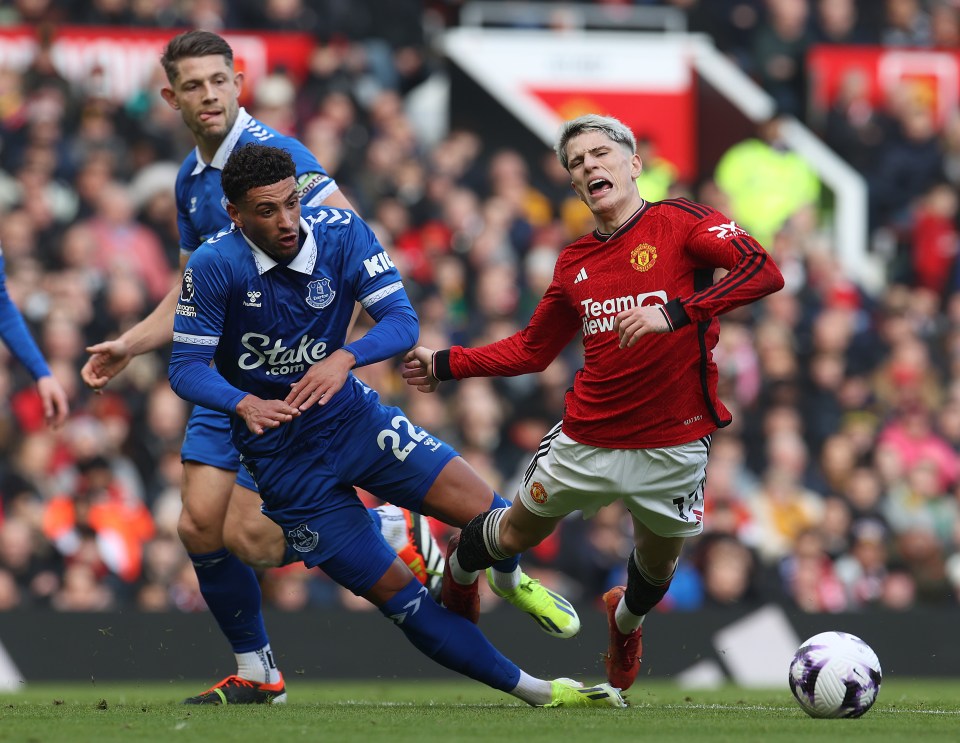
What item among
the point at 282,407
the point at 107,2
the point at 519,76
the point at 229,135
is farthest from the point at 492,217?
the point at 282,407

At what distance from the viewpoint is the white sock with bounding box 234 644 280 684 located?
776cm

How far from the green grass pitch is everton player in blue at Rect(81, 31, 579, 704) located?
45 cm

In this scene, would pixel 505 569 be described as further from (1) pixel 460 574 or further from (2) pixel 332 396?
(2) pixel 332 396

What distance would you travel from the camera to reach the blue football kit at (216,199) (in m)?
7.43

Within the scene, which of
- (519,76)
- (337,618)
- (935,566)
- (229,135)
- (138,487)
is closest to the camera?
(229,135)

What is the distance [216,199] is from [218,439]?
1.09 metres

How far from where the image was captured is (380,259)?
680cm

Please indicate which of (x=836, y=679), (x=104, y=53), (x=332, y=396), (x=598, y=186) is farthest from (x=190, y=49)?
(x=104, y=53)

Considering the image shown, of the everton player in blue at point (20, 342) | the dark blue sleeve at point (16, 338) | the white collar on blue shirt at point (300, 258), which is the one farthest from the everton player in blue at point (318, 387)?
the dark blue sleeve at point (16, 338)

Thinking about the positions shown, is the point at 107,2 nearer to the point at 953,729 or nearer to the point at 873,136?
the point at 873,136

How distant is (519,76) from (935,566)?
20.8ft

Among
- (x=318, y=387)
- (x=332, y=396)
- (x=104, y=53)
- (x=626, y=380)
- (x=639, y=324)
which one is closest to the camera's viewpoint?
(x=639, y=324)

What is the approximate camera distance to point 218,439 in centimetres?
753

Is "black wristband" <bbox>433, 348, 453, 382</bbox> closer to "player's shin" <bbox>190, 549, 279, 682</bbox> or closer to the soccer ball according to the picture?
"player's shin" <bbox>190, 549, 279, 682</bbox>
